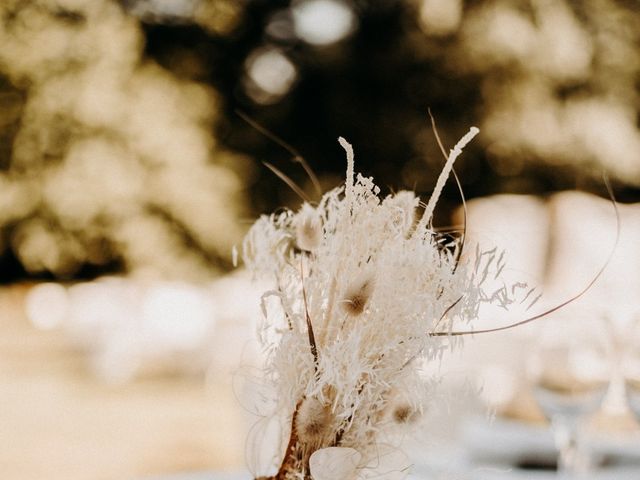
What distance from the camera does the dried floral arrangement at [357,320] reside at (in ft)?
1.98

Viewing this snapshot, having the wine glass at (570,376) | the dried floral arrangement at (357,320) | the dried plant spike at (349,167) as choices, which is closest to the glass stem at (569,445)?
the wine glass at (570,376)

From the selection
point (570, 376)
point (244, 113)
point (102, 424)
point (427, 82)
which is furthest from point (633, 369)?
point (427, 82)

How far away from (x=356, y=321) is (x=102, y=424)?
3334 mm

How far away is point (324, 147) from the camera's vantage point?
6.68 meters

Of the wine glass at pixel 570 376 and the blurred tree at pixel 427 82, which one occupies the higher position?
the wine glass at pixel 570 376

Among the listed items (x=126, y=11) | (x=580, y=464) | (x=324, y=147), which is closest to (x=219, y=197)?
(x=324, y=147)

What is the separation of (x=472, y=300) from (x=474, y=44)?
6.18 metres

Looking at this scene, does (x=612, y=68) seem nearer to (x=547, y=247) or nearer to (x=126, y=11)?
(x=547, y=247)

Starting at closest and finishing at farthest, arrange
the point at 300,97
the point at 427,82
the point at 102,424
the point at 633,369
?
the point at 633,369, the point at 102,424, the point at 427,82, the point at 300,97

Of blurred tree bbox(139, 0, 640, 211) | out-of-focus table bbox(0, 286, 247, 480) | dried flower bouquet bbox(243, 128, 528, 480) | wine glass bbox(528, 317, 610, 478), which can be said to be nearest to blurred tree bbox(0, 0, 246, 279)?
blurred tree bbox(139, 0, 640, 211)

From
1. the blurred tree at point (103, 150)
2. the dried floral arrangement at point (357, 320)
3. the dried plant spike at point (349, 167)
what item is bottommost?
the blurred tree at point (103, 150)

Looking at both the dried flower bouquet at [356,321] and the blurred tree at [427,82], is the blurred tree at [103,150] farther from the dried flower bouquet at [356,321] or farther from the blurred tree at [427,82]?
the dried flower bouquet at [356,321]

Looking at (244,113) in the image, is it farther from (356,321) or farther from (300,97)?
(356,321)

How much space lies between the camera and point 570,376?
897mm
